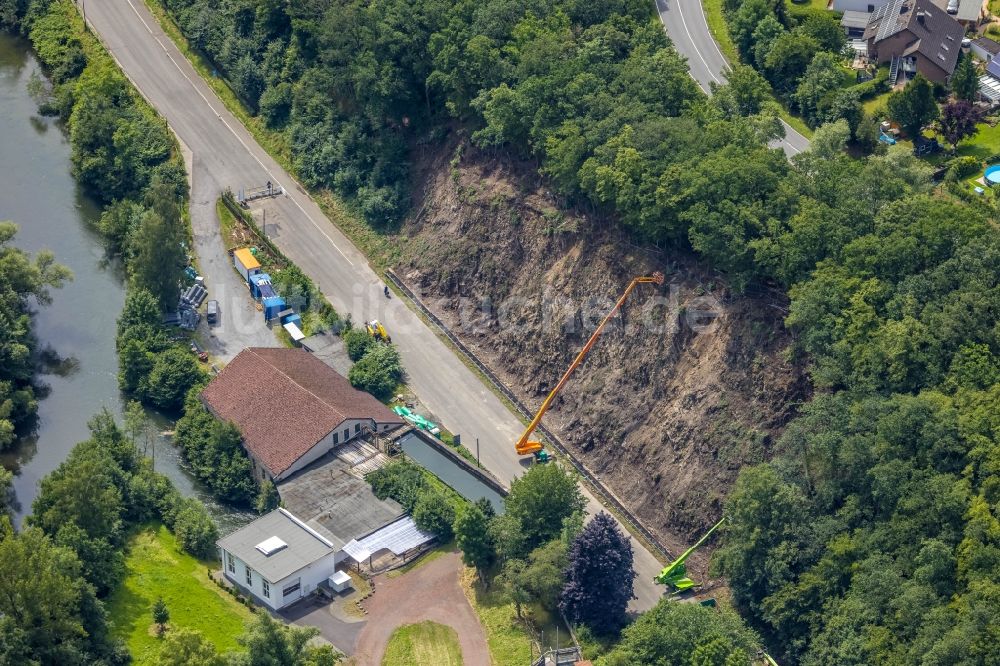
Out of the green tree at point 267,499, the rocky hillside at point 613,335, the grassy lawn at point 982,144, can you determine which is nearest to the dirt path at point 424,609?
the green tree at point 267,499

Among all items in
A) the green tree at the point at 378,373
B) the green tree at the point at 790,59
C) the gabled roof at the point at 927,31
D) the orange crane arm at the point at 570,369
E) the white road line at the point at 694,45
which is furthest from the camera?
the white road line at the point at 694,45

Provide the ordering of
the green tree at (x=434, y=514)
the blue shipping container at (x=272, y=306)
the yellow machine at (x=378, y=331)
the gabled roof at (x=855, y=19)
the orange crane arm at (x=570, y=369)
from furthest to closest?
the gabled roof at (x=855, y=19), the blue shipping container at (x=272, y=306), the yellow machine at (x=378, y=331), the orange crane arm at (x=570, y=369), the green tree at (x=434, y=514)

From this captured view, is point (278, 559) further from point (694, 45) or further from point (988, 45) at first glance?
point (988, 45)

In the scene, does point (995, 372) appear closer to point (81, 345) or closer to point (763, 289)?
point (763, 289)

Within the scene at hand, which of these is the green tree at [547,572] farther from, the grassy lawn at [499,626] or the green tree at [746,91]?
the green tree at [746,91]

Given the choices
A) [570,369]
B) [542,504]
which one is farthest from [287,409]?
[542,504]

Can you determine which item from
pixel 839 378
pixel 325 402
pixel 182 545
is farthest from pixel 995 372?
pixel 182 545

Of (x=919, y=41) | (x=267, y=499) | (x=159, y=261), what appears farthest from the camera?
(x=919, y=41)

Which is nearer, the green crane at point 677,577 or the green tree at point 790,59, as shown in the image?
the green crane at point 677,577
